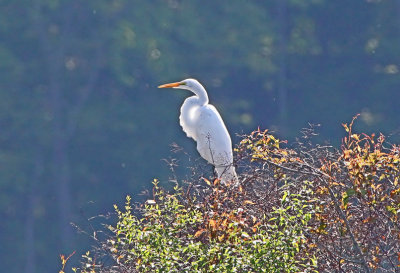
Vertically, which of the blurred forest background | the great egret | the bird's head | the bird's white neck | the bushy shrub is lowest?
the bushy shrub

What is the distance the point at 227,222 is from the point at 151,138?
16.6 metres

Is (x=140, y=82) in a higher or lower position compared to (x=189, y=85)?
higher

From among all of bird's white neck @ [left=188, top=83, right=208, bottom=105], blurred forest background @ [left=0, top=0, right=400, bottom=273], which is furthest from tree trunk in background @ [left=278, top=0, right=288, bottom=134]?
bird's white neck @ [left=188, top=83, right=208, bottom=105]

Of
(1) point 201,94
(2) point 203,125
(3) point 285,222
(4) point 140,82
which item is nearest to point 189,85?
(1) point 201,94

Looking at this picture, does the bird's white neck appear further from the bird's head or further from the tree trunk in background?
the tree trunk in background

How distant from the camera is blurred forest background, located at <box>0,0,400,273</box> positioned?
20.3 m

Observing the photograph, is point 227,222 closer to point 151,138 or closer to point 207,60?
point 151,138

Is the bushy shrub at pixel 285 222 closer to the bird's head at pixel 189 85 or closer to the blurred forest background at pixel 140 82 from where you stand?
the bird's head at pixel 189 85

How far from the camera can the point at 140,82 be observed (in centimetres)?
2236

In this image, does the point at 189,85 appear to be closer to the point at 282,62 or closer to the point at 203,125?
Result: the point at 203,125

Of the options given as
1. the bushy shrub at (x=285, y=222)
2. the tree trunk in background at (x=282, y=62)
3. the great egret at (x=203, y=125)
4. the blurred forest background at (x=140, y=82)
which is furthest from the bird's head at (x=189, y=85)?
the tree trunk in background at (x=282, y=62)

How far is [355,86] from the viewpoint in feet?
74.6

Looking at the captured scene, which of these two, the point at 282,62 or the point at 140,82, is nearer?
the point at 140,82

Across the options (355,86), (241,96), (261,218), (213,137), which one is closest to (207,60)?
(241,96)
